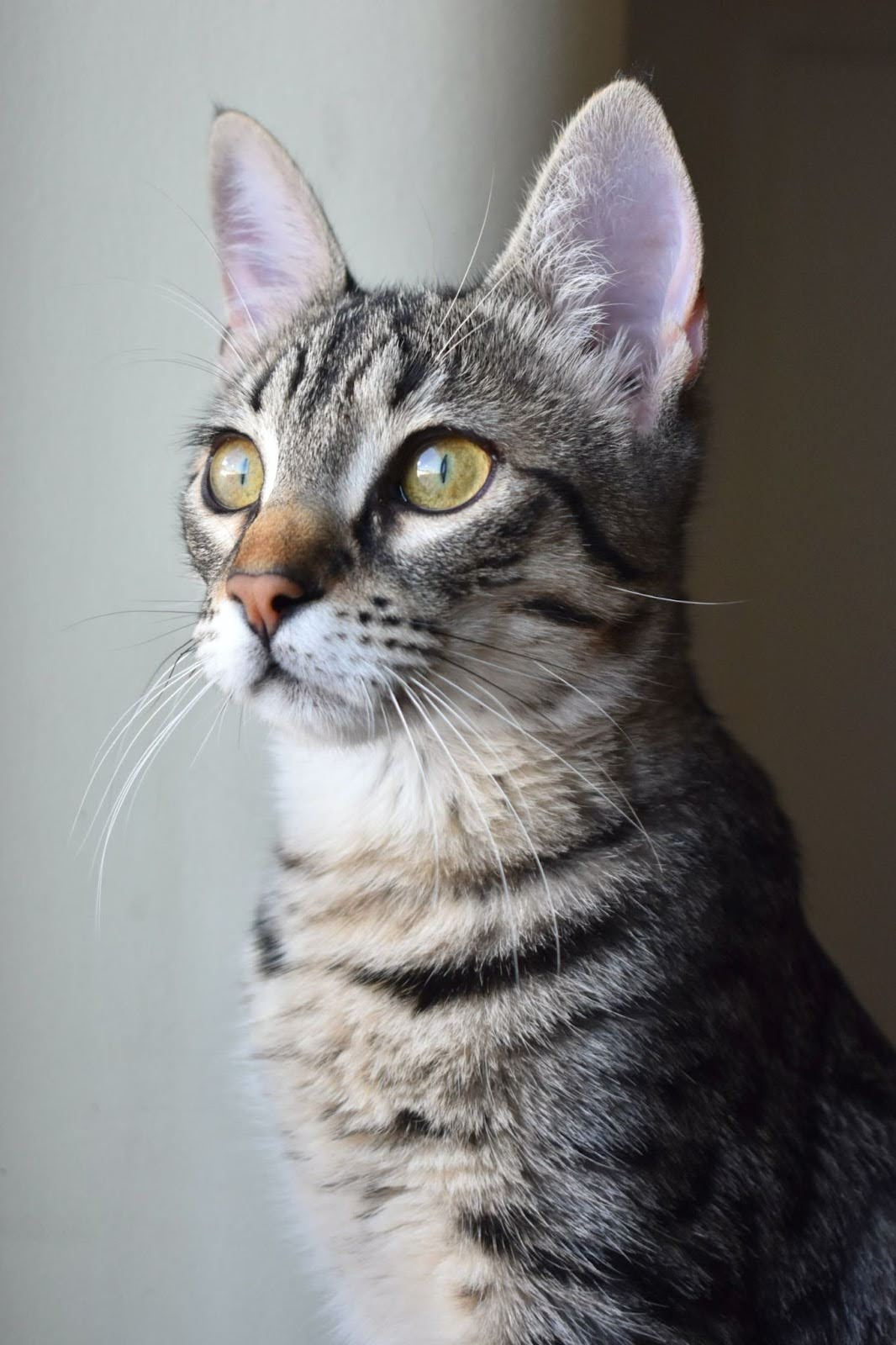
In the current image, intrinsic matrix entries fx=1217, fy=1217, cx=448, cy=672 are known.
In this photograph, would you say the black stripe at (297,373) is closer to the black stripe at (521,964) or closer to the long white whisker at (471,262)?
the long white whisker at (471,262)

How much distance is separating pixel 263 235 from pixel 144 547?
0.29m

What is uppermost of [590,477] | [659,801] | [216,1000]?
[590,477]

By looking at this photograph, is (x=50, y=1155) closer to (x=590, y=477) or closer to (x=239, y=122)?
(x=590, y=477)

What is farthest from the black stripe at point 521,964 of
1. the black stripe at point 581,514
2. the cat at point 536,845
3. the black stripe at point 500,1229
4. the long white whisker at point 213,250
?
the long white whisker at point 213,250

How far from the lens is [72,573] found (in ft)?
3.57

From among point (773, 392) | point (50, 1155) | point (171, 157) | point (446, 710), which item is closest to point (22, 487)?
point (171, 157)

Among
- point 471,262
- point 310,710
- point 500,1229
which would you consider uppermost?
point 471,262

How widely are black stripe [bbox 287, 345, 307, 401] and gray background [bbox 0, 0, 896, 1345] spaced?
0.21 m

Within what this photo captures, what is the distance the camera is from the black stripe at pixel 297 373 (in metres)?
0.90

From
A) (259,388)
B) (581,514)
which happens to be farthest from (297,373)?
(581,514)

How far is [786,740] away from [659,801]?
43cm

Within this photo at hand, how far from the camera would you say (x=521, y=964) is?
0.80 m

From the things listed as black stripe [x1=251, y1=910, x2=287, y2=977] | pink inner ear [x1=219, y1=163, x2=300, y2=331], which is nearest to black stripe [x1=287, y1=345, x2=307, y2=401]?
pink inner ear [x1=219, y1=163, x2=300, y2=331]

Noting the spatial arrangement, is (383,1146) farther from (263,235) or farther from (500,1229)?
(263,235)
